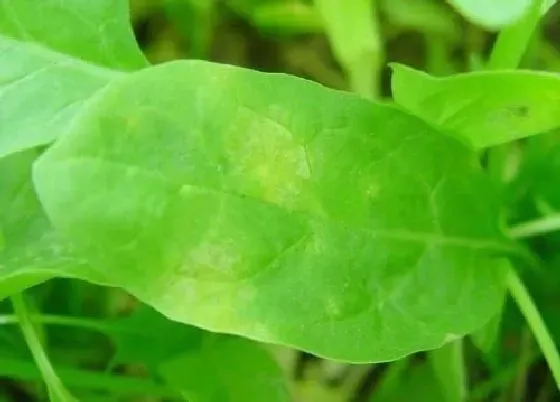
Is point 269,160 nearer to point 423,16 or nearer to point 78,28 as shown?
point 78,28

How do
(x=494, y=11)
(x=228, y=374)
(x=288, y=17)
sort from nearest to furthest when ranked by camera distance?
(x=494, y=11) < (x=228, y=374) < (x=288, y=17)

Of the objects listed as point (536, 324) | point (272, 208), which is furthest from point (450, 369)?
point (272, 208)

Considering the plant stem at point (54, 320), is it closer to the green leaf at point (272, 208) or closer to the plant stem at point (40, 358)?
the plant stem at point (40, 358)

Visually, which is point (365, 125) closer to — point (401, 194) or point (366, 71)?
point (401, 194)

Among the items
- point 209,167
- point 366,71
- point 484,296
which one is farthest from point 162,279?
point 366,71

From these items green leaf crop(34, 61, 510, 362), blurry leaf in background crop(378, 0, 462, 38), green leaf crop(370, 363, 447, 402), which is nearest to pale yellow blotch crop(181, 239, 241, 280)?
green leaf crop(34, 61, 510, 362)

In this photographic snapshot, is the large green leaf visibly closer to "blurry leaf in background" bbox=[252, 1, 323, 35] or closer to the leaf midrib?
the leaf midrib
